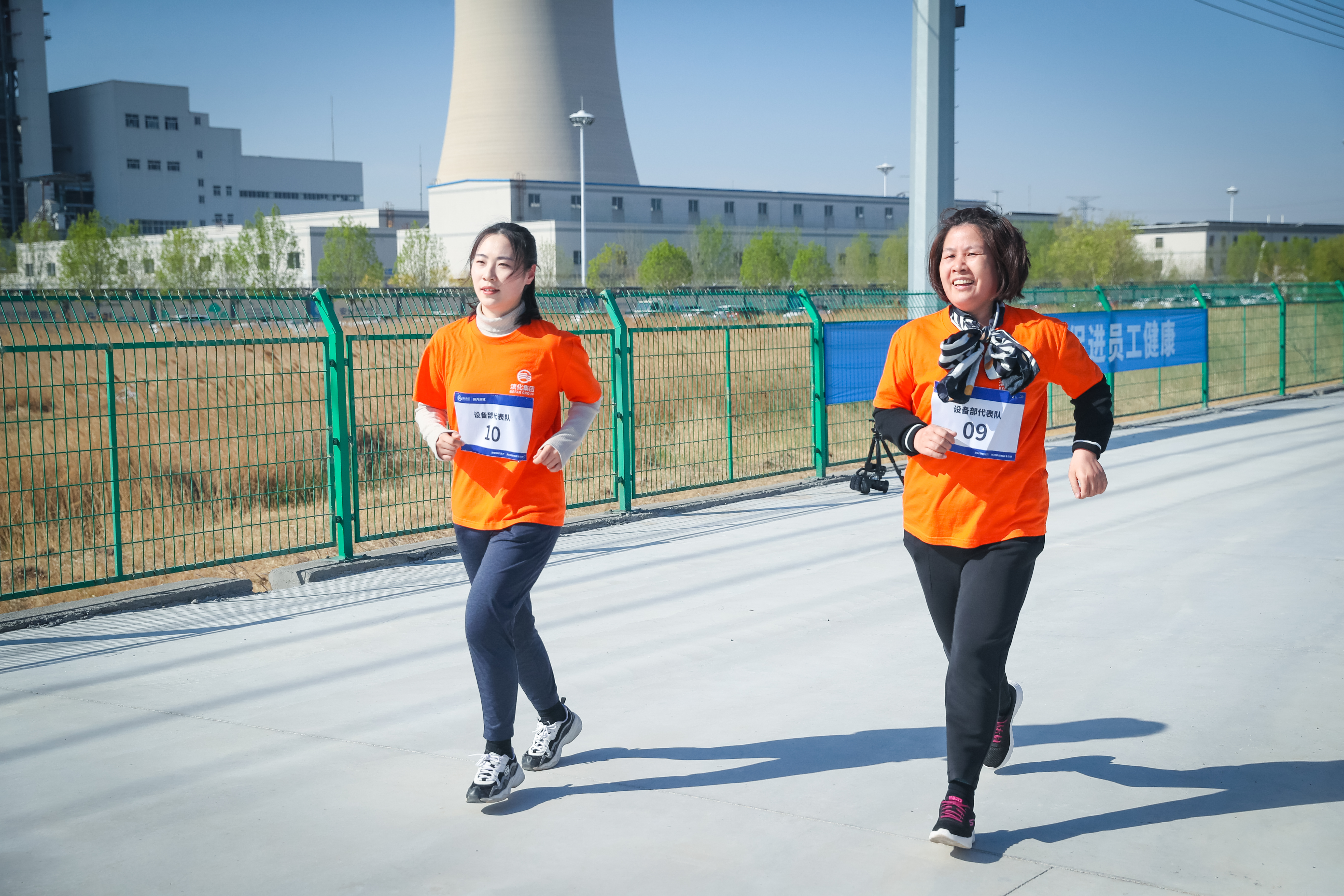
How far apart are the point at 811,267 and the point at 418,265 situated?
978 inches

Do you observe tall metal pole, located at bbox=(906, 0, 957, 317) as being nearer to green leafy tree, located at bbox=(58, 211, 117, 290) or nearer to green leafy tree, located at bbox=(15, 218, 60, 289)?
green leafy tree, located at bbox=(58, 211, 117, 290)

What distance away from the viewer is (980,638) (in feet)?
10.4

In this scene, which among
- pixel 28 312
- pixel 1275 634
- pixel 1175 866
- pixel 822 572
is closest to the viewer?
pixel 1175 866

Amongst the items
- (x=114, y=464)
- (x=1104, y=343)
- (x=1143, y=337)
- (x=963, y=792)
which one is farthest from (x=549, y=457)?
(x=1143, y=337)

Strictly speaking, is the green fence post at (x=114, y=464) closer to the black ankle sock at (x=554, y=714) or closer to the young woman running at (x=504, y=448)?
the young woman running at (x=504, y=448)

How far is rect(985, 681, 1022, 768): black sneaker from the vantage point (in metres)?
3.72

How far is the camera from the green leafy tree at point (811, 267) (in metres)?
71.9

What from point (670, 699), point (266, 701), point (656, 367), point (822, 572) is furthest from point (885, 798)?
point (656, 367)

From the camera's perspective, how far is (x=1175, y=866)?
309cm

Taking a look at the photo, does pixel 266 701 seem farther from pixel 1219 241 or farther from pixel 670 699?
pixel 1219 241

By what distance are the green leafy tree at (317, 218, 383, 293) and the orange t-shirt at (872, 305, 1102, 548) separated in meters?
66.3

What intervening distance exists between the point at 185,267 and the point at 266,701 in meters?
66.2

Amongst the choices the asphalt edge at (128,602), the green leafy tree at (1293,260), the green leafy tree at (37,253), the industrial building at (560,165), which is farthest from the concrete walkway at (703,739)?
the green leafy tree at (1293,260)

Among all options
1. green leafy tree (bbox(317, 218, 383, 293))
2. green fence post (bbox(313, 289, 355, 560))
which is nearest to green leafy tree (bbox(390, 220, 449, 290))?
green leafy tree (bbox(317, 218, 383, 293))
